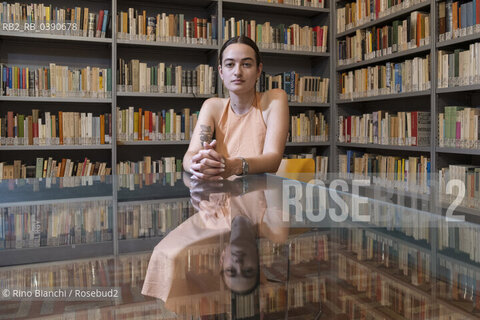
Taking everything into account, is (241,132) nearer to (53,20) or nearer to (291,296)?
(291,296)

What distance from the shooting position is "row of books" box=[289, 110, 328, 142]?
13.0 feet

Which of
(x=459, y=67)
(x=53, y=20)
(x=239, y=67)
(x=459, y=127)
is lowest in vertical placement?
(x=459, y=127)

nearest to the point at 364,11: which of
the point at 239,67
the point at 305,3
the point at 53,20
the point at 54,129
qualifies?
the point at 305,3

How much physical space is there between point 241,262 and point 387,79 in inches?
133

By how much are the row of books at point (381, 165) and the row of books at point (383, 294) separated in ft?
8.54

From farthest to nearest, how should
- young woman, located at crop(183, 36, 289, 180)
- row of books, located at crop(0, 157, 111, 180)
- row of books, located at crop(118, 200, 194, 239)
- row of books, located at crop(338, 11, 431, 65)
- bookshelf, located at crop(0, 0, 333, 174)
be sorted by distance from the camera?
bookshelf, located at crop(0, 0, 333, 174) → row of books, located at crop(0, 157, 111, 180) → row of books, located at crop(338, 11, 431, 65) → young woman, located at crop(183, 36, 289, 180) → row of books, located at crop(118, 200, 194, 239)

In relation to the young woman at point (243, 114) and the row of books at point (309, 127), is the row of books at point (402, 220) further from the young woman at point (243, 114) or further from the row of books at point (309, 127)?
the row of books at point (309, 127)

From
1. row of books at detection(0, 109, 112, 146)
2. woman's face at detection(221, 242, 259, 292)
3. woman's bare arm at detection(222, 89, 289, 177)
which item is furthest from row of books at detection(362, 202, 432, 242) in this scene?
row of books at detection(0, 109, 112, 146)

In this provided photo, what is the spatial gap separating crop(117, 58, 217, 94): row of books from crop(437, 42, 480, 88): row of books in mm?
1809

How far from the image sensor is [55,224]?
1.97ft

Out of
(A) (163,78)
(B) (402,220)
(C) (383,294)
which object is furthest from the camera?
(A) (163,78)

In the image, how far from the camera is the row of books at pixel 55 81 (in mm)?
3125

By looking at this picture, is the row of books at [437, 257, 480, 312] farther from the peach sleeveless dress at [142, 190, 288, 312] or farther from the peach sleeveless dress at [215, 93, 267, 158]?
the peach sleeveless dress at [215, 93, 267, 158]

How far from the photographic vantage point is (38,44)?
3443 mm
